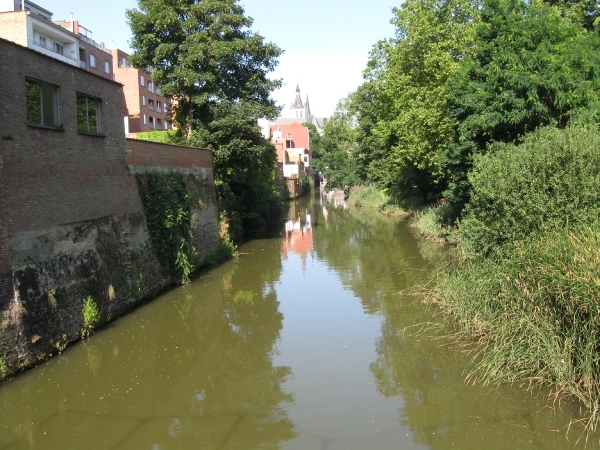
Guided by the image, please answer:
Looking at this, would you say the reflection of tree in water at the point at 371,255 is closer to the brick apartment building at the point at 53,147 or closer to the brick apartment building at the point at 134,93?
the brick apartment building at the point at 53,147

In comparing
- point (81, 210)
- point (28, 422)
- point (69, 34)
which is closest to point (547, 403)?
point (28, 422)

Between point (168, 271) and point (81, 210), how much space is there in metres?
4.85

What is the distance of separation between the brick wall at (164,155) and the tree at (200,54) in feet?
8.60

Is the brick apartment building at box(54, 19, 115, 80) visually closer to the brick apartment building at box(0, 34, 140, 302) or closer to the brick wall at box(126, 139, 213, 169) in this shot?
the brick wall at box(126, 139, 213, 169)

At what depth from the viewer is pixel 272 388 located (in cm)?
964

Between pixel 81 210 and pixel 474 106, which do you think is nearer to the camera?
pixel 81 210

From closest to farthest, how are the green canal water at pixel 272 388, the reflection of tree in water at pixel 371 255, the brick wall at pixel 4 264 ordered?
the green canal water at pixel 272 388 < the brick wall at pixel 4 264 < the reflection of tree in water at pixel 371 255

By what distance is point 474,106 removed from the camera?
17078mm

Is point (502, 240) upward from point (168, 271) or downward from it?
upward

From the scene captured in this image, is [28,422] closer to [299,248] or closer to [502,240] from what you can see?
[502,240]

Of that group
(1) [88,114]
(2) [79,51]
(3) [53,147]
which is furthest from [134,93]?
(3) [53,147]

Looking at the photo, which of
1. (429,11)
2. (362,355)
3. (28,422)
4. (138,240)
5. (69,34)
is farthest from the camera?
(69,34)

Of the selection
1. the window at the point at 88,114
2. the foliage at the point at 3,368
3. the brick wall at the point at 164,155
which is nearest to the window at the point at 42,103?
the window at the point at 88,114

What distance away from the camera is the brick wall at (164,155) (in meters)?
16.3
